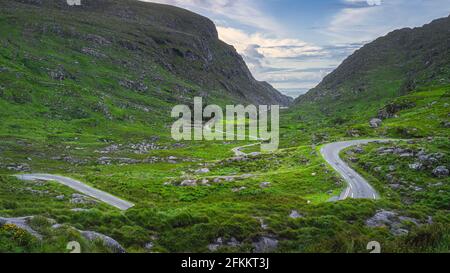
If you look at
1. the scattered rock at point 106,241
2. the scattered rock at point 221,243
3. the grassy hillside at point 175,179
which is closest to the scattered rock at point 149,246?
the grassy hillside at point 175,179

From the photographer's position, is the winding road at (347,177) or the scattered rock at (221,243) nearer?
the scattered rock at (221,243)

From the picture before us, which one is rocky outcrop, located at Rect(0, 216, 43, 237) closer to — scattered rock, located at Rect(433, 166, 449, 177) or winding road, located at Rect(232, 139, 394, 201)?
winding road, located at Rect(232, 139, 394, 201)

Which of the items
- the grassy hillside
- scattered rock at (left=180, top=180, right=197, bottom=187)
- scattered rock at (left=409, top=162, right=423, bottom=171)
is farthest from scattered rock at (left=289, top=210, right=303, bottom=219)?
scattered rock at (left=409, top=162, right=423, bottom=171)

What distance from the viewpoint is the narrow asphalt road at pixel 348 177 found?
1842 inches

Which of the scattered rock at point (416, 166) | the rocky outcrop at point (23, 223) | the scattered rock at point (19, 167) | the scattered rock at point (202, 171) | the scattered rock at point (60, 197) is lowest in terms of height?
the scattered rock at point (202, 171)

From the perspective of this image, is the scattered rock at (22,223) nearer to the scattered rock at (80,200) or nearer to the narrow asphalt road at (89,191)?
the scattered rock at (80,200)

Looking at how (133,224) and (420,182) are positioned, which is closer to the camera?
(133,224)

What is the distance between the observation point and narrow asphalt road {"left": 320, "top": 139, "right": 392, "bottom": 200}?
46775 mm

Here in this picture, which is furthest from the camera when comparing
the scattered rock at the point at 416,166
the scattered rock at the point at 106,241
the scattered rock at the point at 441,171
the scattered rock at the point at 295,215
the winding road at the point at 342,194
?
the scattered rock at the point at 416,166

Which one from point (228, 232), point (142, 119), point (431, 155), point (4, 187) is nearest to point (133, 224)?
point (228, 232)

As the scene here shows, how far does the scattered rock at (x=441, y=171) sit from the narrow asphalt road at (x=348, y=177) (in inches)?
380

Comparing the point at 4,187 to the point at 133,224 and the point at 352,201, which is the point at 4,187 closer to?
the point at 133,224
